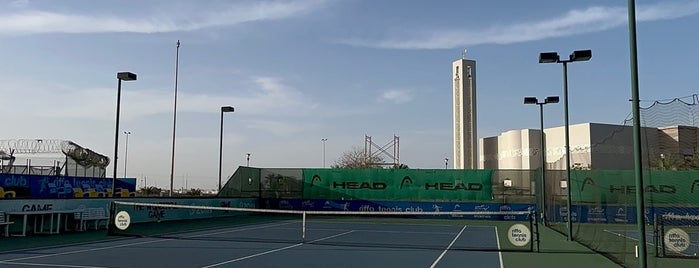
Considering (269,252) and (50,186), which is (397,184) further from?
(269,252)

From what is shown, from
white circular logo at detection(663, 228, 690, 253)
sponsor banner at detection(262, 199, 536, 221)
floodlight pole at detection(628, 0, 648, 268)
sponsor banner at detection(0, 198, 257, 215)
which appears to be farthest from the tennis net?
sponsor banner at detection(262, 199, 536, 221)

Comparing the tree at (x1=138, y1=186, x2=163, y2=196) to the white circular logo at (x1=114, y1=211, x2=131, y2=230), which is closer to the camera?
the white circular logo at (x1=114, y1=211, x2=131, y2=230)

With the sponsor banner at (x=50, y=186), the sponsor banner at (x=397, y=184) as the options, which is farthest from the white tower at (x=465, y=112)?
the sponsor banner at (x=50, y=186)

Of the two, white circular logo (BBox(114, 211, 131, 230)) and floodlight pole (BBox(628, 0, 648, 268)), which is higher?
floodlight pole (BBox(628, 0, 648, 268))

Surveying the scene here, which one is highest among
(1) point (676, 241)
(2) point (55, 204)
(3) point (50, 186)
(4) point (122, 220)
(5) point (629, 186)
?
(5) point (629, 186)

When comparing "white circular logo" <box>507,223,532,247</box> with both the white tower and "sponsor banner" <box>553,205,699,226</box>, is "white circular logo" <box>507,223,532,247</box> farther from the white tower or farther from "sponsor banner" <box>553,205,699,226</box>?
the white tower

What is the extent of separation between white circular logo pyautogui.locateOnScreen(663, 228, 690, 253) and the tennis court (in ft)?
13.4

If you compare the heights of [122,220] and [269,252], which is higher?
[122,220]

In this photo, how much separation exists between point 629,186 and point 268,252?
10810 mm

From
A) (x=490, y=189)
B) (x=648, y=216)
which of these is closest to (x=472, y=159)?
(x=490, y=189)

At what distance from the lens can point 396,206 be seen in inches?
1437

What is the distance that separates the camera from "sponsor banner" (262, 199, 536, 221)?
114 feet

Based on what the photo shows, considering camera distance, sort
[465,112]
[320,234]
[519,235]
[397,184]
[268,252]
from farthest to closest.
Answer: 1. [465,112]
2. [397,184]
3. [320,234]
4. [519,235]
5. [268,252]

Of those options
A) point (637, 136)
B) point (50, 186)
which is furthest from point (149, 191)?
point (637, 136)
